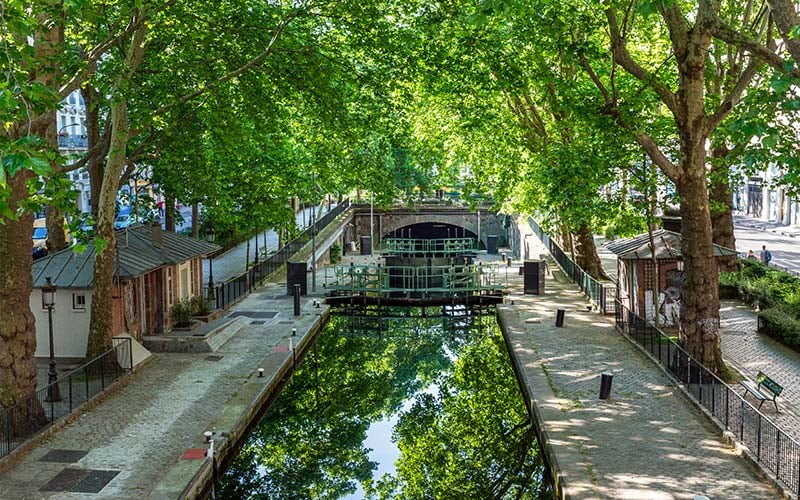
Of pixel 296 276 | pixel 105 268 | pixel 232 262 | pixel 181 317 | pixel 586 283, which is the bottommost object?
pixel 181 317

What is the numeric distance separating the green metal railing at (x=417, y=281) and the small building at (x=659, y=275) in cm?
1060

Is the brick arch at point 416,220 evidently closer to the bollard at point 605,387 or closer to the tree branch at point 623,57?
the tree branch at point 623,57

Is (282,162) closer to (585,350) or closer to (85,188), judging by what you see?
(585,350)

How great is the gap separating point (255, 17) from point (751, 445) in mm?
16922

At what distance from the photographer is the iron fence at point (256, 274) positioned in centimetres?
3673

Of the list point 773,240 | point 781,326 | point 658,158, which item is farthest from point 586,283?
point 773,240

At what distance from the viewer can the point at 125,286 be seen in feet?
90.6

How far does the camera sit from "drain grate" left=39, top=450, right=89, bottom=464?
59.9 feet

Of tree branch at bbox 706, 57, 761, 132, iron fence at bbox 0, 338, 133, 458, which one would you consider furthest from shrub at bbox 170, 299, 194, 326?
tree branch at bbox 706, 57, 761, 132

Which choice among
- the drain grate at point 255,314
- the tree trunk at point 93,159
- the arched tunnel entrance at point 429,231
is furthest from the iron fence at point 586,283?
the arched tunnel entrance at point 429,231

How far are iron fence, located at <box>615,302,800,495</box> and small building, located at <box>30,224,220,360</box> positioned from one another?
15.1 meters

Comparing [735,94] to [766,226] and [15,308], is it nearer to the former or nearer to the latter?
[15,308]

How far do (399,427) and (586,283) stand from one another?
17008 millimetres

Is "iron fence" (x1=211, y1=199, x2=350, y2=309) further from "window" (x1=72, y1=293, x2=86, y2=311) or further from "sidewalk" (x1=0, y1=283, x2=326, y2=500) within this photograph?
"window" (x1=72, y1=293, x2=86, y2=311)
